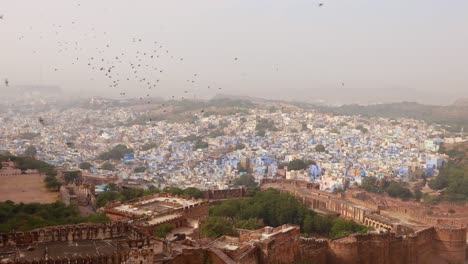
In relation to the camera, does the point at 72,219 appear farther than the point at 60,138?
No

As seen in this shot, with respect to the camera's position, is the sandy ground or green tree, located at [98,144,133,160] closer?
the sandy ground

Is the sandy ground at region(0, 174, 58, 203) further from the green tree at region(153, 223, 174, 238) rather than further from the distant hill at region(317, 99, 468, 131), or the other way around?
the distant hill at region(317, 99, 468, 131)

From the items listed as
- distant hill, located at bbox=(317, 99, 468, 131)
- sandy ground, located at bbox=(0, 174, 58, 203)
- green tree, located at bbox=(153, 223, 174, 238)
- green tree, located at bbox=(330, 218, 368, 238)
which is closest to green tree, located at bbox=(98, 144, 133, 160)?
sandy ground, located at bbox=(0, 174, 58, 203)

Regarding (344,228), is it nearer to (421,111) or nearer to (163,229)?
(163,229)

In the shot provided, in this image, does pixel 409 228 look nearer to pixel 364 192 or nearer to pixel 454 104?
pixel 364 192

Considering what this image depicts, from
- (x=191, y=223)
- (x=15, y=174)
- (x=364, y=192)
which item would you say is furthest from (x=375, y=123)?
(x=191, y=223)

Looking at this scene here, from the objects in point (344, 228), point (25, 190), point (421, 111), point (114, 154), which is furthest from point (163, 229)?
point (421, 111)

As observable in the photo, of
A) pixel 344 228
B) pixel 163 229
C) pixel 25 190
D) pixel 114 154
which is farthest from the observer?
pixel 114 154

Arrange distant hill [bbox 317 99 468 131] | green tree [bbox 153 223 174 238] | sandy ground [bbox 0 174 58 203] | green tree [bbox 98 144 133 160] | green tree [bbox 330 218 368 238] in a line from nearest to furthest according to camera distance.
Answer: green tree [bbox 153 223 174 238] → green tree [bbox 330 218 368 238] → sandy ground [bbox 0 174 58 203] → green tree [bbox 98 144 133 160] → distant hill [bbox 317 99 468 131]
